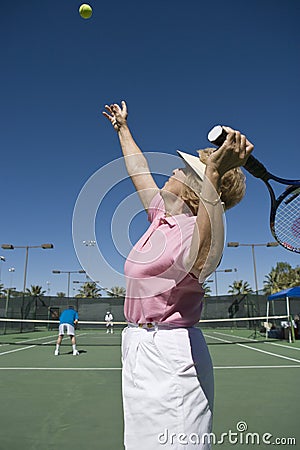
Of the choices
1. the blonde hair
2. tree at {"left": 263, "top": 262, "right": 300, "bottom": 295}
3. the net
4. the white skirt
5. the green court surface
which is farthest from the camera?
tree at {"left": 263, "top": 262, "right": 300, "bottom": 295}

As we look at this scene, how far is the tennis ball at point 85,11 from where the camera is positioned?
462 centimetres

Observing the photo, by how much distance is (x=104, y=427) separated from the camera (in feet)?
12.4

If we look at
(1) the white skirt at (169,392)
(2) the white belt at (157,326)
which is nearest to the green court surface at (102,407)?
(1) the white skirt at (169,392)

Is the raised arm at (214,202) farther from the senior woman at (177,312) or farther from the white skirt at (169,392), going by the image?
the white skirt at (169,392)

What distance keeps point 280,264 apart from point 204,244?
63.8 m

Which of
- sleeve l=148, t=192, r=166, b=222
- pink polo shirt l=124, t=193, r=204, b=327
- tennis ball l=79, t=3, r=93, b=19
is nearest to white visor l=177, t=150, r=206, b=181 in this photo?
pink polo shirt l=124, t=193, r=204, b=327

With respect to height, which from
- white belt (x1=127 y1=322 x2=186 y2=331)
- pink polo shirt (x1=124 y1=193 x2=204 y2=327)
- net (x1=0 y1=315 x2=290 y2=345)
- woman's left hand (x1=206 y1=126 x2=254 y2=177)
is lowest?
net (x1=0 y1=315 x2=290 y2=345)

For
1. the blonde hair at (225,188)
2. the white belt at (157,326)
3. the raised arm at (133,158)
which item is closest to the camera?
the white belt at (157,326)

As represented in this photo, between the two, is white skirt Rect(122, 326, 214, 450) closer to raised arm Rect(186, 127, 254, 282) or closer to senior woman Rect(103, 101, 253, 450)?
senior woman Rect(103, 101, 253, 450)

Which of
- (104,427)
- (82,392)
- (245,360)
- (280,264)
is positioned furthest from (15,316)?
(280,264)

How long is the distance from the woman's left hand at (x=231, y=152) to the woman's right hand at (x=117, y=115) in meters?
1.40

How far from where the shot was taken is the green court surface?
135 inches

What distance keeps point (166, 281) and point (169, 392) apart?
1.20ft

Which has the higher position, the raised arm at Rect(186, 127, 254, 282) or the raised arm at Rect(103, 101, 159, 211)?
the raised arm at Rect(103, 101, 159, 211)
